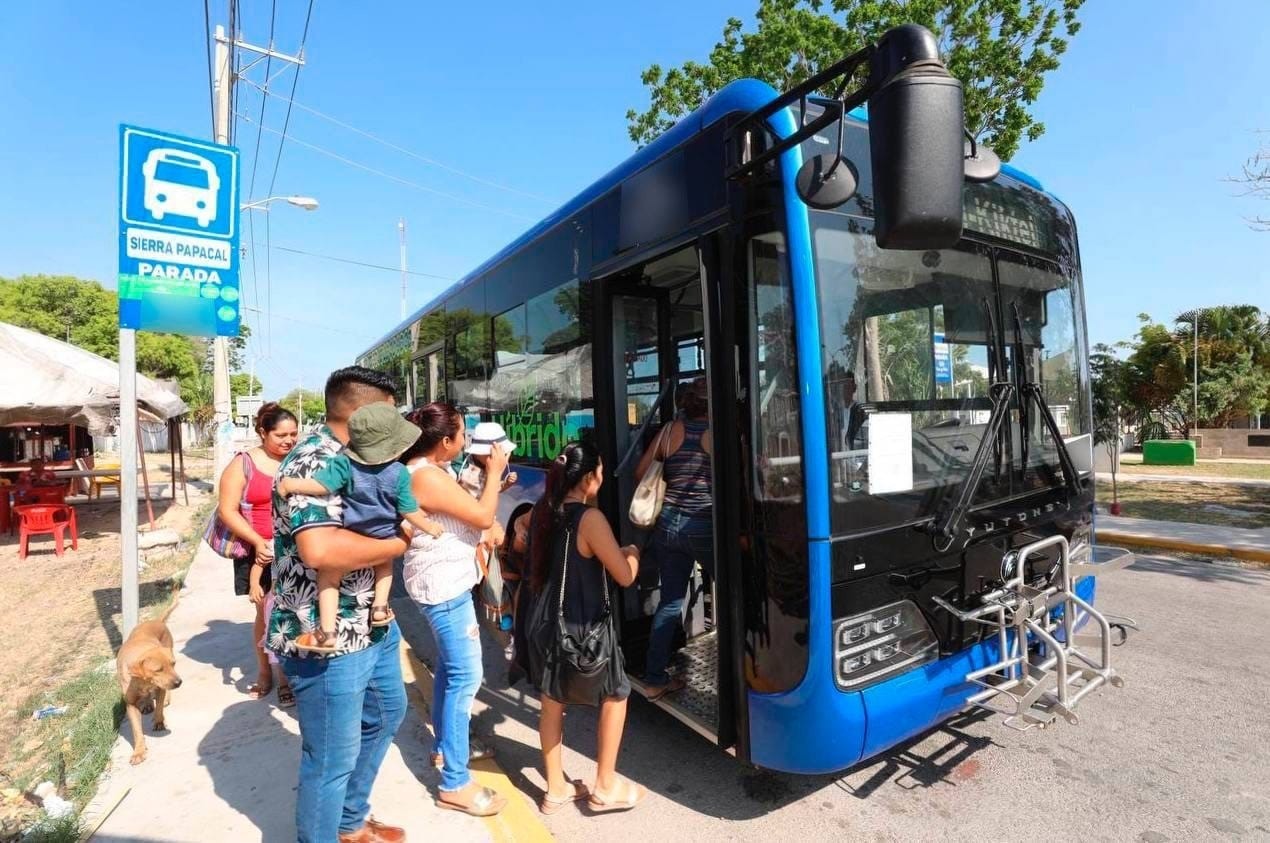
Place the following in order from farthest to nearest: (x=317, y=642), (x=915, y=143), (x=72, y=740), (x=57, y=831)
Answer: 1. (x=72, y=740)
2. (x=57, y=831)
3. (x=317, y=642)
4. (x=915, y=143)

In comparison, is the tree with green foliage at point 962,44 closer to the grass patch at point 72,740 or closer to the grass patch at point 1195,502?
the grass patch at point 1195,502

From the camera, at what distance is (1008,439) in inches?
126

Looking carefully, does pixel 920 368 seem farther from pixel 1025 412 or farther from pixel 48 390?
pixel 48 390

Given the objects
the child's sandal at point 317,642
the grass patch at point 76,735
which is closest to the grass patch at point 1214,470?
the child's sandal at point 317,642

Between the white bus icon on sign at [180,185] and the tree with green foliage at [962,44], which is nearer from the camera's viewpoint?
the white bus icon on sign at [180,185]

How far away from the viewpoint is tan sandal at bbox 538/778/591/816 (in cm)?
314

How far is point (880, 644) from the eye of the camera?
9.20 feet

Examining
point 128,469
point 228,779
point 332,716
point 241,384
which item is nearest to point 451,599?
point 332,716

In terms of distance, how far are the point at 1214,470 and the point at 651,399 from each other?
22.8 metres

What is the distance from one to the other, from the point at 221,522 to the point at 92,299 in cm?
4465

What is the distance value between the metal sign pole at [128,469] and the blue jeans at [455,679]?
3103 mm

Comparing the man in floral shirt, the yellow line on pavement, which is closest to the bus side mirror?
the man in floral shirt

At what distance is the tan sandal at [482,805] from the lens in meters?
3.03

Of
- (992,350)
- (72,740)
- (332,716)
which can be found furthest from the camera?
(72,740)
